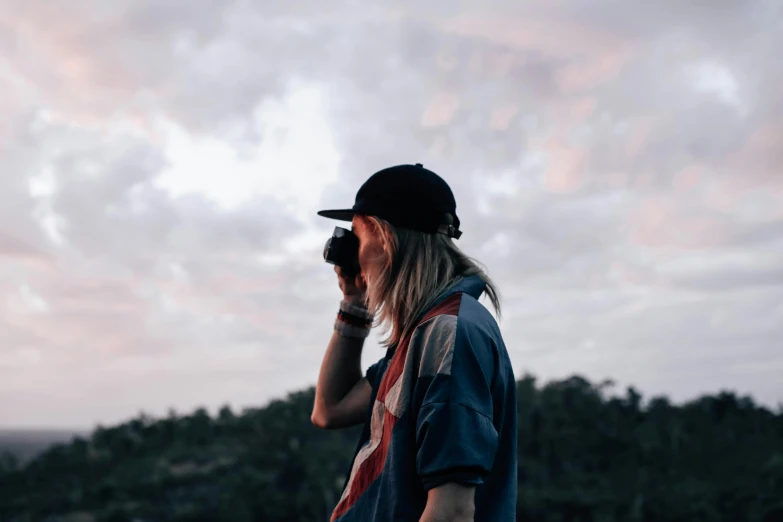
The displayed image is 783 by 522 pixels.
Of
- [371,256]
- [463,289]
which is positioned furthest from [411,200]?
[463,289]

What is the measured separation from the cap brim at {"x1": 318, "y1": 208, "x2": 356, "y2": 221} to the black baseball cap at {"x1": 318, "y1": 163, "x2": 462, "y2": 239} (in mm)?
238

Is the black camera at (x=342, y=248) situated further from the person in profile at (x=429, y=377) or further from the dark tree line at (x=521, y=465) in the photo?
the dark tree line at (x=521, y=465)

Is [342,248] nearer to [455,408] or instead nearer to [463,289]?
[463,289]

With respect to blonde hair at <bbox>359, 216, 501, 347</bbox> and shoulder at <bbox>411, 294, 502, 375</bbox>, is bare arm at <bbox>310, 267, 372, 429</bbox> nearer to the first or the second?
blonde hair at <bbox>359, 216, 501, 347</bbox>

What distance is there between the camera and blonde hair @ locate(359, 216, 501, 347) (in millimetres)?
2582

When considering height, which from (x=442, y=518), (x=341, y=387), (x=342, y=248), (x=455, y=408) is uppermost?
(x=342, y=248)

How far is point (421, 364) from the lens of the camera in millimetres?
2357

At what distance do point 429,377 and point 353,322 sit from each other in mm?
1220

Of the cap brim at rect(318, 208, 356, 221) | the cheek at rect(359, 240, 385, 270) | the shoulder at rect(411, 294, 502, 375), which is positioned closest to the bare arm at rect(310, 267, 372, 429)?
the cap brim at rect(318, 208, 356, 221)

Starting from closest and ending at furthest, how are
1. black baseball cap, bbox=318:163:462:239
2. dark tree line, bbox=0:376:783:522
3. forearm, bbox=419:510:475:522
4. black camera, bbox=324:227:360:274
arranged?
forearm, bbox=419:510:475:522, black baseball cap, bbox=318:163:462:239, black camera, bbox=324:227:360:274, dark tree line, bbox=0:376:783:522

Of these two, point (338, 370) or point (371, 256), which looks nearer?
point (371, 256)

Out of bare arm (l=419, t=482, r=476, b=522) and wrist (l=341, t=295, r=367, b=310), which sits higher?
wrist (l=341, t=295, r=367, b=310)

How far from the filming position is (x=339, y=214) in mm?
3166

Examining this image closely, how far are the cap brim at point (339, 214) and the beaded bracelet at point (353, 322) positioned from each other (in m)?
0.45
